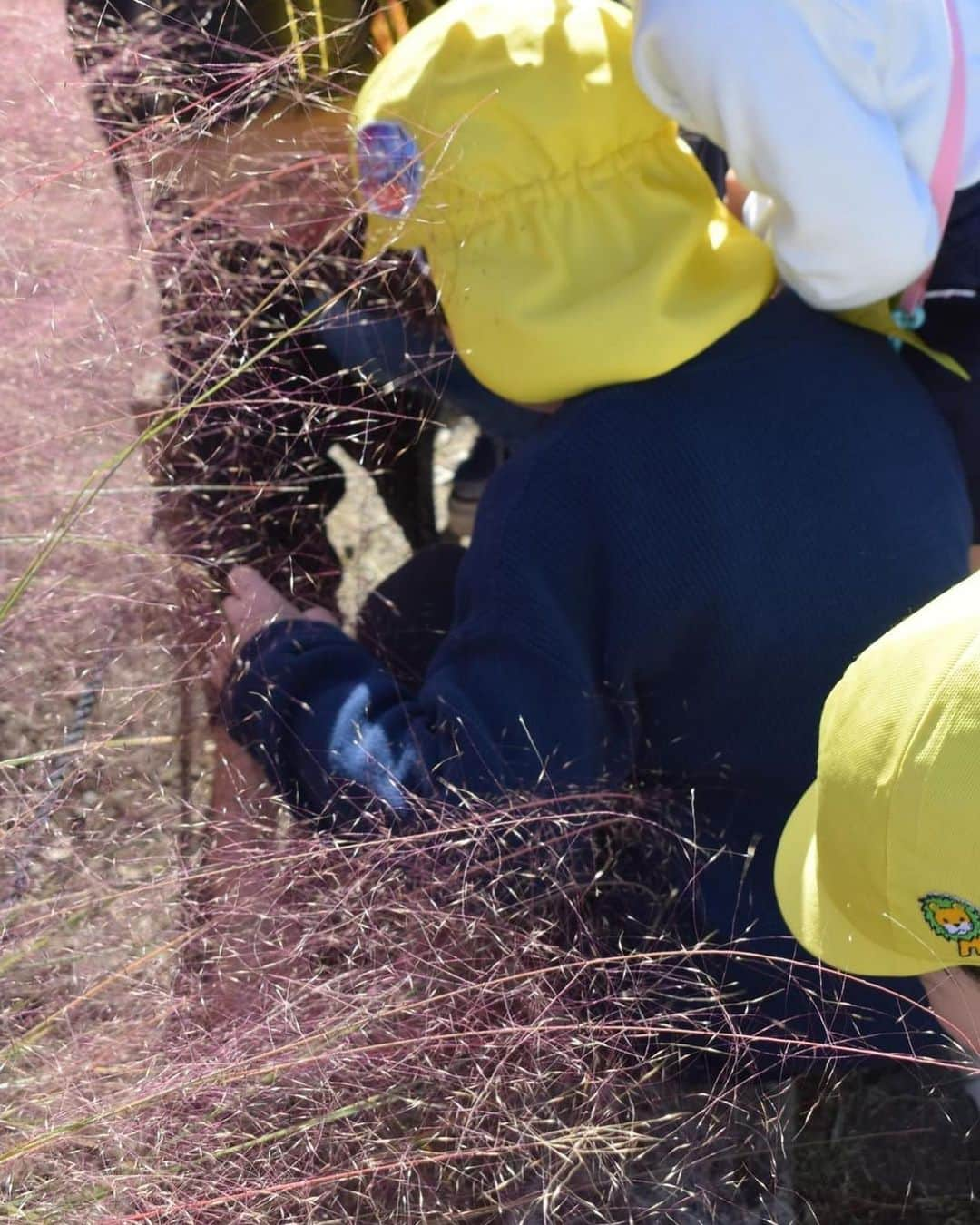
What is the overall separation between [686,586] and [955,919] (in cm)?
34

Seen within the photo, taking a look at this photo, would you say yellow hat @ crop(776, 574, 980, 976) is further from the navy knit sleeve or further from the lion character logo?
the navy knit sleeve

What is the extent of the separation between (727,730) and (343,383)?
0.48 metres

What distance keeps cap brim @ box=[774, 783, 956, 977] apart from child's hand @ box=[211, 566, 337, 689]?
1.63 feet

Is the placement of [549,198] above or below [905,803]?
above

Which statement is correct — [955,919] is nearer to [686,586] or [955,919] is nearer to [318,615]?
[686,586]

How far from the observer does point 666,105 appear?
1.01 m

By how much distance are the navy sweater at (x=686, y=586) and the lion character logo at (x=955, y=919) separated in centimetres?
23

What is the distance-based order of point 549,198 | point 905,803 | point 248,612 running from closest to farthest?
point 905,803 < point 549,198 < point 248,612

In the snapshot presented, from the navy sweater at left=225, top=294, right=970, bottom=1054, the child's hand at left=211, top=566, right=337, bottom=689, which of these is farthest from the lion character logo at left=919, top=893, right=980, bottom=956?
the child's hand at left=211, top=566, right=337, bottom=689

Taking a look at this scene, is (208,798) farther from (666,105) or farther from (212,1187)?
(666,105)

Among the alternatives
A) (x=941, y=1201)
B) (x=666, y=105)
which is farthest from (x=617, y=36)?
(x=941, y=1201)

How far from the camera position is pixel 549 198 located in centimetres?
106

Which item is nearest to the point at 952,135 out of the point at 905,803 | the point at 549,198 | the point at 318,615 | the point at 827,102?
the point at 827,102

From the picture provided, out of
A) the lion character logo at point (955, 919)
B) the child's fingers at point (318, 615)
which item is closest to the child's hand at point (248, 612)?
the child's fingers at point (318, 615)
